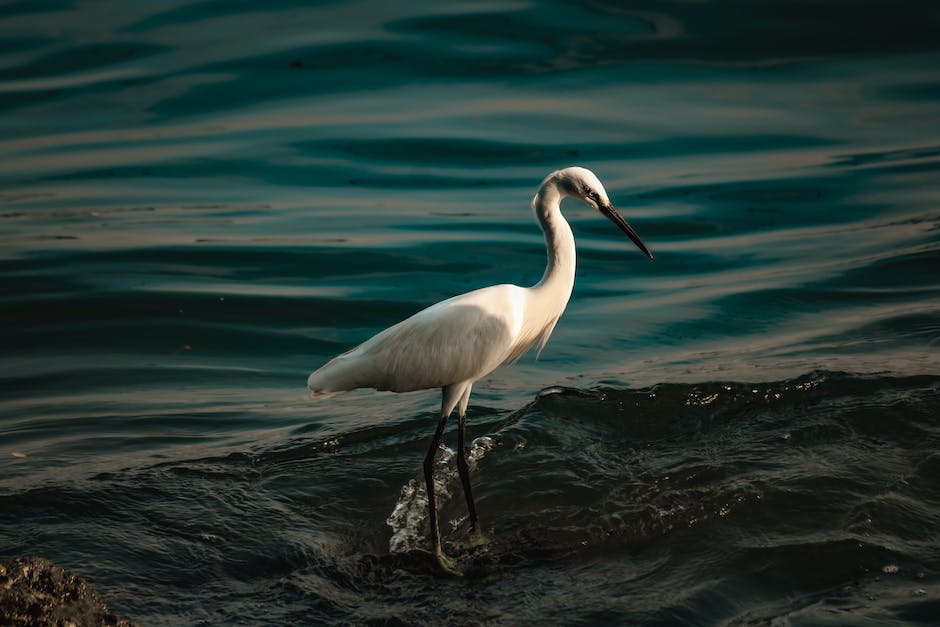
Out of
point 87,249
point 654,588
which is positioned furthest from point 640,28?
point 654,588

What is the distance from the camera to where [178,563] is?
4637 millimetres

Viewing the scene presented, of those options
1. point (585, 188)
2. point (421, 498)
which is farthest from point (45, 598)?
point (585, 188)

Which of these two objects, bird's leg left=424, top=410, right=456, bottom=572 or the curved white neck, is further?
the curved white neck

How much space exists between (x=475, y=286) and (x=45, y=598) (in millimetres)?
5599

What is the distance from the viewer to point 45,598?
331 centimetres

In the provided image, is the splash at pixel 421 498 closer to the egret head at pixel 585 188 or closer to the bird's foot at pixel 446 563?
the bird's foot at pixel 446 563

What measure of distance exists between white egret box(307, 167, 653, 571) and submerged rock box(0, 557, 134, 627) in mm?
1851

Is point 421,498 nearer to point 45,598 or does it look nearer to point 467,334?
point 467,334

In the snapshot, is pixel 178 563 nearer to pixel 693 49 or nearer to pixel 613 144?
pixel 613 144

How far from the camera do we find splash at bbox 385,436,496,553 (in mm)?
5051

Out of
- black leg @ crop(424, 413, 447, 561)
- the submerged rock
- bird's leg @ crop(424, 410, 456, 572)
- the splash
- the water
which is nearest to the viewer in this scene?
the submerged rock

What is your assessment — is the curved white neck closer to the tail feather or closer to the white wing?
the white wing

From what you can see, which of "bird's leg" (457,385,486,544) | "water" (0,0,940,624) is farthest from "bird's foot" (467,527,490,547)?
"water" (0,0,940,624)

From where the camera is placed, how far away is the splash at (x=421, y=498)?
5.05 metres
